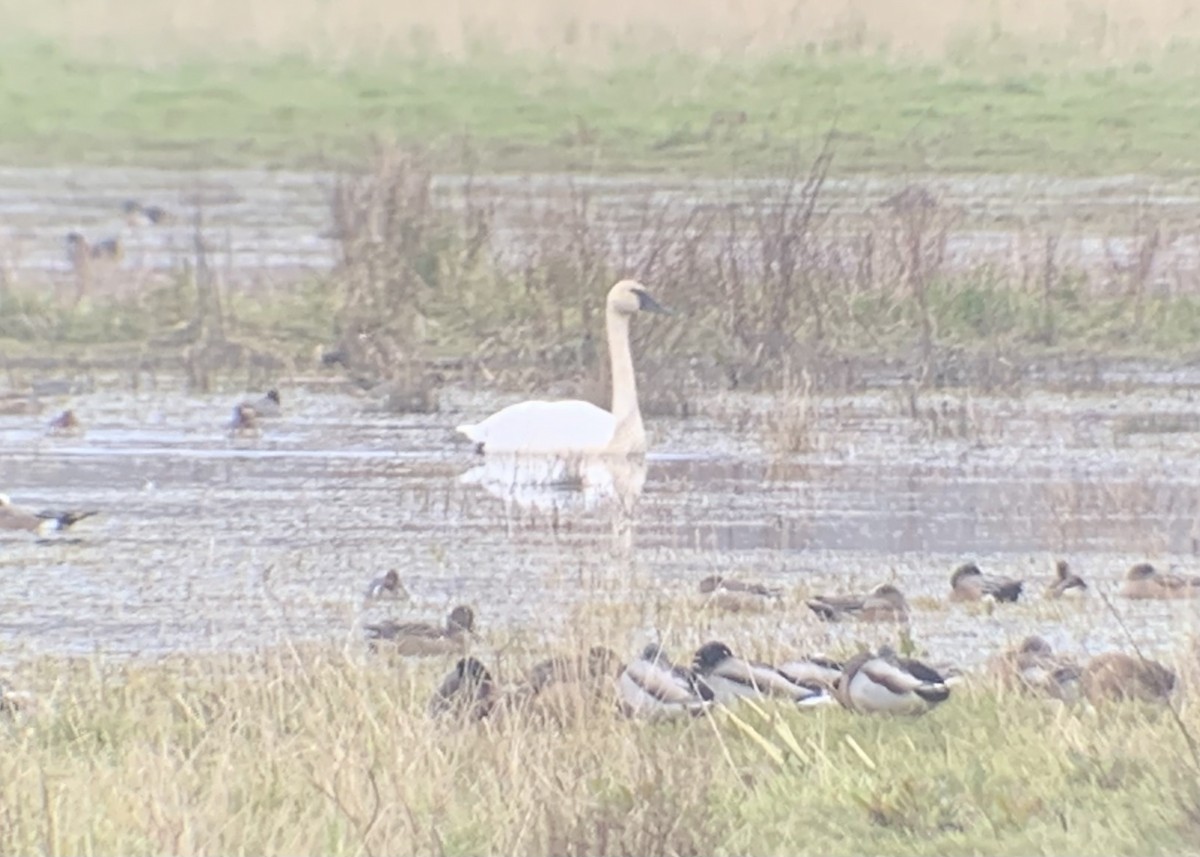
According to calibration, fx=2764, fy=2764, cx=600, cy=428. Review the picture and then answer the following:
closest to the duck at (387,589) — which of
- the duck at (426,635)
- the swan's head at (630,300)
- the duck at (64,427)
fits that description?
the duck at (426,635)

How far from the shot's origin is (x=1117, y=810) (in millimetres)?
5625

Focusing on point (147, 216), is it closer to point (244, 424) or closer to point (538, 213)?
point (538, 213)

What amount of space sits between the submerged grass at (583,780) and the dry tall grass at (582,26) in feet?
55.5

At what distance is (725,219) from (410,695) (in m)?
10.9

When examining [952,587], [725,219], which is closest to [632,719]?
[952,587]

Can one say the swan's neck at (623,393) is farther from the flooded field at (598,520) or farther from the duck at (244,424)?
the duck at (244,424)

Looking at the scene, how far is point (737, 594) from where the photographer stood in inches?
340

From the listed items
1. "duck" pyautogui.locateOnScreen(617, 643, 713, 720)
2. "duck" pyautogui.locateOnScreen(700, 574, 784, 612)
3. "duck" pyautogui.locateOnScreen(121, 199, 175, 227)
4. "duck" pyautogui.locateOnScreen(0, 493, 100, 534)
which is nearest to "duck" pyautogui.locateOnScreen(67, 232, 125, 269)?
"duck" pyautogui.locateOnScreen(121, 199, 175, 227)

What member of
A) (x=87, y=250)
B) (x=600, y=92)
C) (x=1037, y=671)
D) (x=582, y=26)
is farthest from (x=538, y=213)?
(x=1037, y=671)

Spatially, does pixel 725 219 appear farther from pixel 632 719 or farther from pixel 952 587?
pixel 632 719

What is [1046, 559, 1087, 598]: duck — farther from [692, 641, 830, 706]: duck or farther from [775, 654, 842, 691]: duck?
[692, 641, 830, 706]: duck

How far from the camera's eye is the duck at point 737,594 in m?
8.52

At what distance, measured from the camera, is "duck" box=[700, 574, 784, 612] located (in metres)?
8.52

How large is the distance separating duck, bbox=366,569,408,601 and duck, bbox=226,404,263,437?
379 cm
